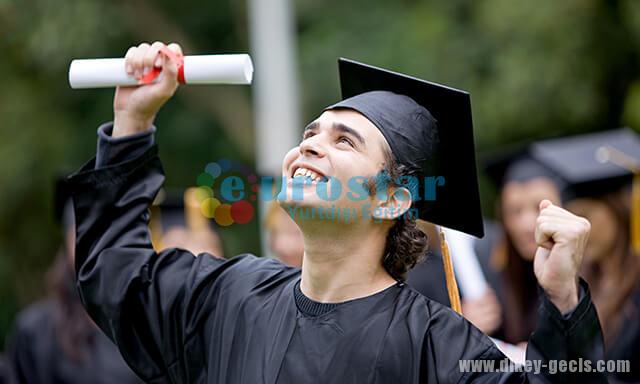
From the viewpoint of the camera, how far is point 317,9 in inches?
466

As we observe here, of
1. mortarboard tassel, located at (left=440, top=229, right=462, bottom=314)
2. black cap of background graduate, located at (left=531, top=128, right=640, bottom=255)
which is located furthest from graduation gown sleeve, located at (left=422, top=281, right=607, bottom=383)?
black cap of background graduate, located at (left=531, top=128, right=640, bottom=255)

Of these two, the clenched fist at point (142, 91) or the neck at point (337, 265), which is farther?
the clenched fist at point (142, 91)

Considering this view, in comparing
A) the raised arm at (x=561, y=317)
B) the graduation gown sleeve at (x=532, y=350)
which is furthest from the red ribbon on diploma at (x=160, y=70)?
the raised arm at (x=561, y=317)

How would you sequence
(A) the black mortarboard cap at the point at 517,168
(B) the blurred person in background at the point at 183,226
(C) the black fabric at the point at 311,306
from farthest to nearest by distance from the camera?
(B) the blurred person in background at the point at 183,226
(A) the black mortarboard cap at the point at 517,168
(C) the black fabric at the point at 311,306

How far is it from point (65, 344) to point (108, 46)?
6.17 meters

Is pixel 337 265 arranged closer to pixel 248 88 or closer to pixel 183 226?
pixel 183 226

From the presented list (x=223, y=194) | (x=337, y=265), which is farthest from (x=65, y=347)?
(x=337, y=265)

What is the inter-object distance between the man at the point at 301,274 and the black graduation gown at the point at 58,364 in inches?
122

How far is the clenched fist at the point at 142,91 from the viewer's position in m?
2.93

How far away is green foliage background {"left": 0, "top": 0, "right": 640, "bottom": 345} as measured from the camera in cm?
909

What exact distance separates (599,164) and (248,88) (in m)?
7.54

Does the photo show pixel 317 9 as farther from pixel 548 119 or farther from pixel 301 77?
pixel 548 119

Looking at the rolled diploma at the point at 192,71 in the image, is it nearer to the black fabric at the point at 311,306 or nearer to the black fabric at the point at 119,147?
the black fabric at the point at 119,147

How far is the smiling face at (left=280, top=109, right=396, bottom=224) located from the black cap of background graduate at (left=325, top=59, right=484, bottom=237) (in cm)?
4
